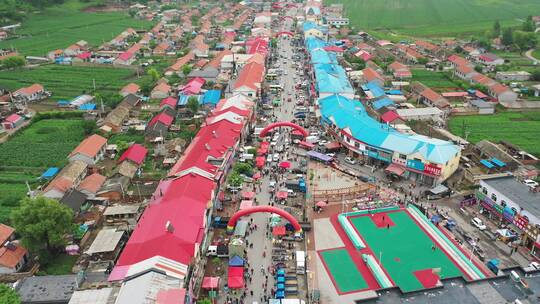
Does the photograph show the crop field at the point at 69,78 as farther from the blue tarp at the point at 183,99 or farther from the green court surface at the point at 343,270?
the green court surface at the point at 343,270

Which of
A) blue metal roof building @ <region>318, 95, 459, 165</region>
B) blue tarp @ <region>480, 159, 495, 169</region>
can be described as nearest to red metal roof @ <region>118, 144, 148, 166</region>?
blue metal roof building @ <region>318, 95, 459, 165</region>

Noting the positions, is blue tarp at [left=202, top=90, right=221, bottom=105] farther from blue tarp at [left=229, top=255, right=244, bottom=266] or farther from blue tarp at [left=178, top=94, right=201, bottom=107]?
blue tarp at [left=229, top=255, right=244, bottom=266]

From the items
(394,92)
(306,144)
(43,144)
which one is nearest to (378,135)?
(306,144)

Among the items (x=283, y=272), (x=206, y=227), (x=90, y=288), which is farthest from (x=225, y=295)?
(x=90, y=288)

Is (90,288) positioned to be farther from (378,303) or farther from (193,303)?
(378,303)

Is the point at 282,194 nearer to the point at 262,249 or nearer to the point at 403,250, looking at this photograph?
the point at 262,249
